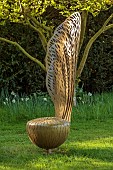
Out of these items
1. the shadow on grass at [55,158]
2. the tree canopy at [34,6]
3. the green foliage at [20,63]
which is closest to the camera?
the shadow on grass at [55,158]

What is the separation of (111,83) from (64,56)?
628 centimetres

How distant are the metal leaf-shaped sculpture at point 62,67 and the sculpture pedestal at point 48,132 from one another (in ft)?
1.46

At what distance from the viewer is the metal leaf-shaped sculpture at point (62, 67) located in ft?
22.1

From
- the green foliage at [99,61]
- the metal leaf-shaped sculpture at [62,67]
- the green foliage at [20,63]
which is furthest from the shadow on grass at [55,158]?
the green foliage at [99,61]

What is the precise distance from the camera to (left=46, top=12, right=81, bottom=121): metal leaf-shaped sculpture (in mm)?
6746

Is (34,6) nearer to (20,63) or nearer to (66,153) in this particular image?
(20,63)

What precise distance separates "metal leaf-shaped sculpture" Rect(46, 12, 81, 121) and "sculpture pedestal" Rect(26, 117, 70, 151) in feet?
1.46

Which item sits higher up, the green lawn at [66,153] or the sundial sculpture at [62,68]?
the sundial sculpture at [62,68]

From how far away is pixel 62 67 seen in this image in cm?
676

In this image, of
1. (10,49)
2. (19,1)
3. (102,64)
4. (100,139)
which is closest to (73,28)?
(100,139)

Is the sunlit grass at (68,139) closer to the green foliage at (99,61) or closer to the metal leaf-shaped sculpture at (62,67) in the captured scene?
the metal leaf-shaped sculpture at (62,67)

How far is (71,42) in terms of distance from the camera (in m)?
6.87

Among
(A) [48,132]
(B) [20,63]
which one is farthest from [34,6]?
(A) [48,132]

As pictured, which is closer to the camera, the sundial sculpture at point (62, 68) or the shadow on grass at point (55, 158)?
the shadow on grass at point (55, 158)
